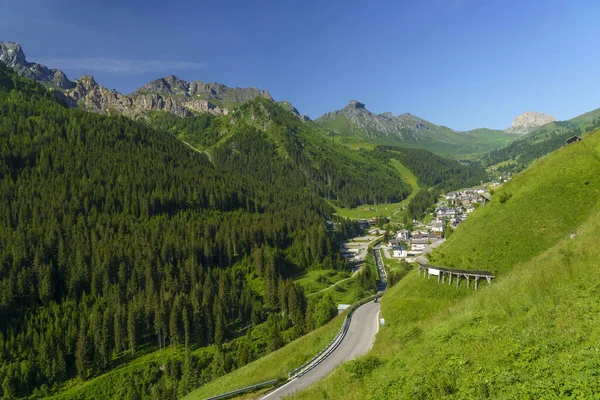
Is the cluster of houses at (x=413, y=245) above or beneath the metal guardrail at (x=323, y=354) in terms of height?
beneath

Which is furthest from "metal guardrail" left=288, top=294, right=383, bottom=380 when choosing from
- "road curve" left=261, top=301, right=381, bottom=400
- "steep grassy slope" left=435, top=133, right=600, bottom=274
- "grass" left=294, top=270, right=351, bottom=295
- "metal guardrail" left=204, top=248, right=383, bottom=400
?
"grass" left=294, top=270, right=351, bottom=295

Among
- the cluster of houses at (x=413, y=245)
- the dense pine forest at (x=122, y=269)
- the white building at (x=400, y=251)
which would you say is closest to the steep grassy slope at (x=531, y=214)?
the dense pine forest at (x=122, y=269)

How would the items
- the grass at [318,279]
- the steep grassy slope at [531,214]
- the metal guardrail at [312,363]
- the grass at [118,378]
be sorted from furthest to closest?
1. the grass at [318,279]
2. the grass at [118,378]
3. the steep grassy slope at [531,214]
4. the metal guardrail at [312,363]

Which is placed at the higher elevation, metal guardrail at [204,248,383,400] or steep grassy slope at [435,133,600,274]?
steep grassy slope at [435,133,600,274]

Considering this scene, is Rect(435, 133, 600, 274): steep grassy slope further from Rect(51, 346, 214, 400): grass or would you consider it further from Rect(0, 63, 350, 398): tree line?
Rect(51, 346, 214, 400): grass

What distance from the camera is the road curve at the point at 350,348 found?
1432 inches

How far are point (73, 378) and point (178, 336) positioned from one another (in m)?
26.3

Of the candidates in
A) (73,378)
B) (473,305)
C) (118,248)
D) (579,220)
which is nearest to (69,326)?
(73,378)

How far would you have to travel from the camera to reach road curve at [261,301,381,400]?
36.4 m

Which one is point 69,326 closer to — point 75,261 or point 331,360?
point 75,261

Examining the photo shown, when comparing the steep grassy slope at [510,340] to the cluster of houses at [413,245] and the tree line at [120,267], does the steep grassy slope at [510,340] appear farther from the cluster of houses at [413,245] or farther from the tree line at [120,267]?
the cluster of houses at [413,245]

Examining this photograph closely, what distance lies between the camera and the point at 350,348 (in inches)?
1849

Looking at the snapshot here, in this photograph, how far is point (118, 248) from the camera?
132 meters

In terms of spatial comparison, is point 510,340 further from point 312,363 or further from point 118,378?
point 118,378
